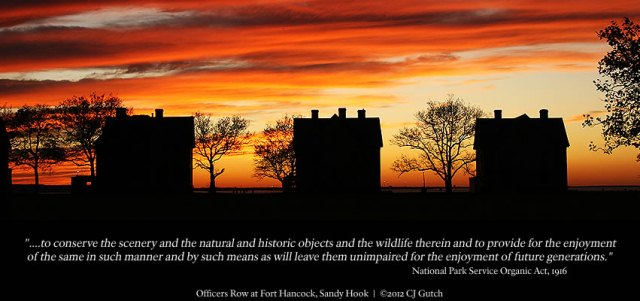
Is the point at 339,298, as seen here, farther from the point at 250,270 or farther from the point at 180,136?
the point at 180,136

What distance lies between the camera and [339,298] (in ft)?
49.9

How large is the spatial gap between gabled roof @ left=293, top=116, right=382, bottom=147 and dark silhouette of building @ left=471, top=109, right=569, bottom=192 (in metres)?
10.6

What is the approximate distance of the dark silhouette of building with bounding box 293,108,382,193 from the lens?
7600 cm

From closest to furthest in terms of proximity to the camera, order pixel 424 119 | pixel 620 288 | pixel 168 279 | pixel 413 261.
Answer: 1. pixel 620 288
2. pixel 168 279
3. pixel 413 261
4. pixel 424 119

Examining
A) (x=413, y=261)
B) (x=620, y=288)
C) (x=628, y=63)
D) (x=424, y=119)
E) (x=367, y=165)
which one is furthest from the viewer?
(x=424, y=119)

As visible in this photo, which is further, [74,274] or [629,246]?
[629,246]

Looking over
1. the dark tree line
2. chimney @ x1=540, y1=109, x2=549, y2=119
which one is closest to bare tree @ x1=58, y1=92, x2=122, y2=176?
the dark tree line

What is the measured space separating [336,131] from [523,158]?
17.9m

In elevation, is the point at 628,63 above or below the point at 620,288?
above

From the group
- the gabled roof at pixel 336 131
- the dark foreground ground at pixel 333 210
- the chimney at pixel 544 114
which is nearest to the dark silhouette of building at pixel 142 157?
the dark foreground ground at pixel 333 210

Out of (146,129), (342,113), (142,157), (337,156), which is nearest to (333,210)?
(337,156)

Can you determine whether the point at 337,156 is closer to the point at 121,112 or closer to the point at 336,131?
the point at 336,131

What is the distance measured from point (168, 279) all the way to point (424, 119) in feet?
223

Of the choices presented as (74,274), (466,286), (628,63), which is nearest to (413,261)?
(466,286)
